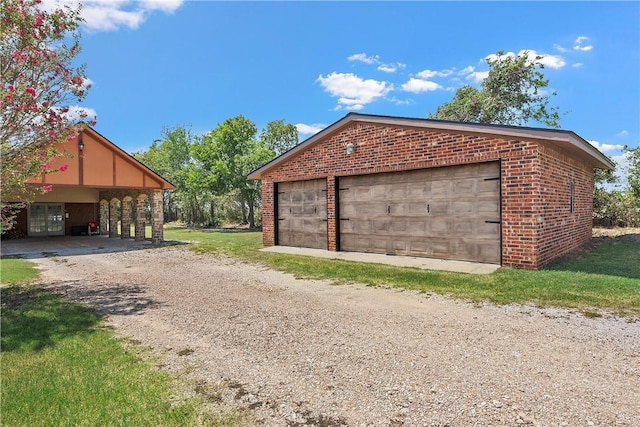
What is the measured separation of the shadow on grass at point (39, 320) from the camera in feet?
14.7

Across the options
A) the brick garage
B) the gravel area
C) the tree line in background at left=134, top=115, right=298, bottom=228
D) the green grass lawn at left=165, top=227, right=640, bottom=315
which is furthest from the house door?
the gravel area

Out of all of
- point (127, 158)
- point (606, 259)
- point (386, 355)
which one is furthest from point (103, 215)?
point (606, 259)

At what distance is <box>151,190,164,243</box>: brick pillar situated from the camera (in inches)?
703

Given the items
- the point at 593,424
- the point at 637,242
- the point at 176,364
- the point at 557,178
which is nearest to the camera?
the point at 593,424

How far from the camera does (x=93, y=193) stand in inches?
977

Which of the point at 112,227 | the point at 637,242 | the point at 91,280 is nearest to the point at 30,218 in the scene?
the point at 112,227

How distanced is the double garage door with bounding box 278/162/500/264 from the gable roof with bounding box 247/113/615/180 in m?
0.91

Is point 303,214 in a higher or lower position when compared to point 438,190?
lower

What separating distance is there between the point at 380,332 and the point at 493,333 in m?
1.36

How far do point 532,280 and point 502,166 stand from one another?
282 centimetres

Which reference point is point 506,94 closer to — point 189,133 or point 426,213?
point 426,213

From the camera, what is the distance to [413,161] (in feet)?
33.4

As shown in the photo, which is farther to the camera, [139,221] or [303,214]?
[139,221]

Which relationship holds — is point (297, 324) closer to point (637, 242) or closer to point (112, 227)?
point (637, 242)
